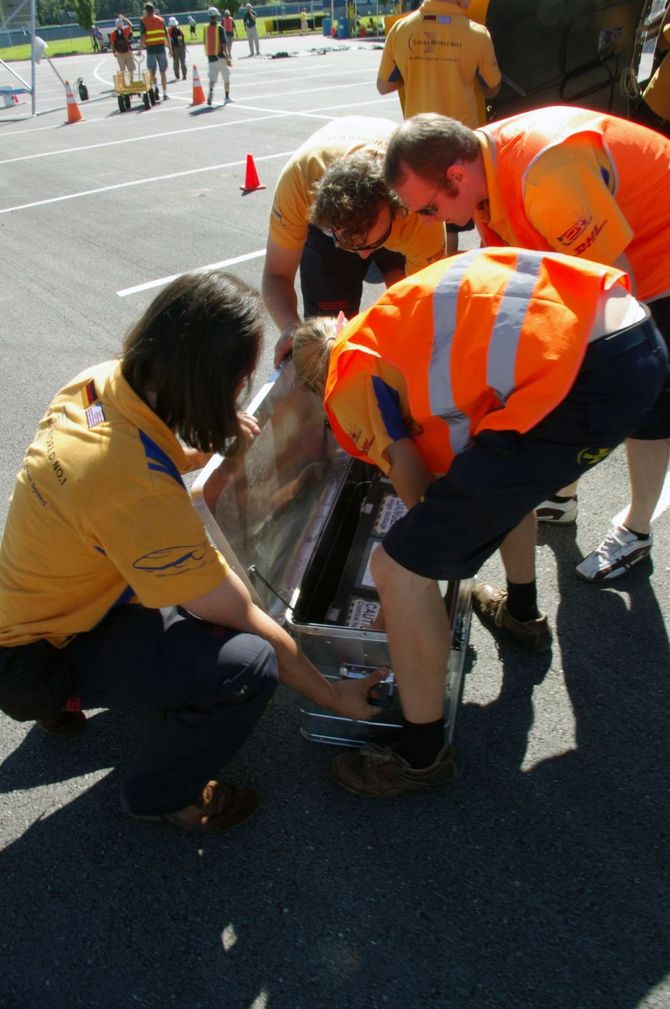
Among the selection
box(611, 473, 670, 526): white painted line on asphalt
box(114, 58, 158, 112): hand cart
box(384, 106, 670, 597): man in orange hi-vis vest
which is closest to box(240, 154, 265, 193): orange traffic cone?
box(611, 473, 670, 526): white painted line on asphalt

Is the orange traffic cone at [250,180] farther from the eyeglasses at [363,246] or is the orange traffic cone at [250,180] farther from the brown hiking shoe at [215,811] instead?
the brown hiking shoe at [215,811]

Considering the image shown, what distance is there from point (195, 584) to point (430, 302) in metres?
0.83

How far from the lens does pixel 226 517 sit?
223 cm

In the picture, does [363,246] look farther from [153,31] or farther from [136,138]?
[153,31]

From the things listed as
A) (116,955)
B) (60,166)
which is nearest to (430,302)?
(116,955)

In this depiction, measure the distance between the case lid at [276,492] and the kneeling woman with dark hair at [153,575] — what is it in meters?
0.20

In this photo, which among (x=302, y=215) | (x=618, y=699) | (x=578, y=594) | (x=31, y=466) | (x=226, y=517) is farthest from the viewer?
(x=302, y=215)

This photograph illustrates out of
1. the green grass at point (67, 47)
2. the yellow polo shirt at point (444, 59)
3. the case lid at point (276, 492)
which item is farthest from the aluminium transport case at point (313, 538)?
the green grass at point (67, 47)

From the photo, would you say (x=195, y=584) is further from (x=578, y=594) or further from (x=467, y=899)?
(x=578, y=594)

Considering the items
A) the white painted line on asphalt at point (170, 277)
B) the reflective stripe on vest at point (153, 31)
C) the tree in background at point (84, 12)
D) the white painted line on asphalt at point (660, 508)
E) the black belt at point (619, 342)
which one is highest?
the tree in background at point (84, 12)

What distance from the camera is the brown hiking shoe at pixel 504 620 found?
101 inches

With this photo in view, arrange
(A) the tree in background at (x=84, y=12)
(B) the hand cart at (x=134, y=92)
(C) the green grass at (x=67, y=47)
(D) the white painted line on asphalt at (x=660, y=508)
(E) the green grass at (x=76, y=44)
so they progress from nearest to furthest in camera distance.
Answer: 1. (D) the white painted line on asphalt at (x=660, y=508)
2. (B) the hand cart at (x=134, y=92)
3. (E) the green grass at (x=76, y=44)
4. (A) the tree in background at (x=84, y=12)
5. (C) the green grass at (x=67, y=47)

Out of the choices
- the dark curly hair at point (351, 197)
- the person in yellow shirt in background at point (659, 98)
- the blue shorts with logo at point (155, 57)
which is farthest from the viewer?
the blue shorts with logo at point (155, 57)

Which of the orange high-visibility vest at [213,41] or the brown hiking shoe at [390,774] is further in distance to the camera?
the orange high-visibility vest at [213,41]
